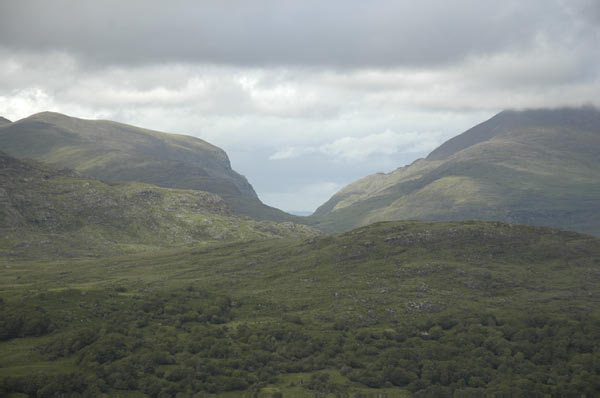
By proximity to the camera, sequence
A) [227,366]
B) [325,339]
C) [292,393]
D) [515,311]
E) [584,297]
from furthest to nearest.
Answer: [584,297] → [515,311] → [325,339] → [227,366] → [292,393]

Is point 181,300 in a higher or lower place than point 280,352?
higher

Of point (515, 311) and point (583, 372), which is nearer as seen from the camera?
point (583, 372)

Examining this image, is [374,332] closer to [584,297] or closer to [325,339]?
[325,339]

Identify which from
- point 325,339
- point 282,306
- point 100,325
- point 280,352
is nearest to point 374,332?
point 325,339

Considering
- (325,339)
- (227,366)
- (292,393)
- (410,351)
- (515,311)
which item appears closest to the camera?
(292,393)

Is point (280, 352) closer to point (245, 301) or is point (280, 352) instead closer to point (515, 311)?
point (245, 301)

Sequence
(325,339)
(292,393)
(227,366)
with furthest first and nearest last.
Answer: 1. (325,339)
2. (227,366)
3. (292,393)

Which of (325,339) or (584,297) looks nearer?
(325,339)

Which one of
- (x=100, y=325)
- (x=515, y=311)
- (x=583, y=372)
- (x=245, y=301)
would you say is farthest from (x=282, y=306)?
(x=583, y=372)

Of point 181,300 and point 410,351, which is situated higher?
point 181,300
